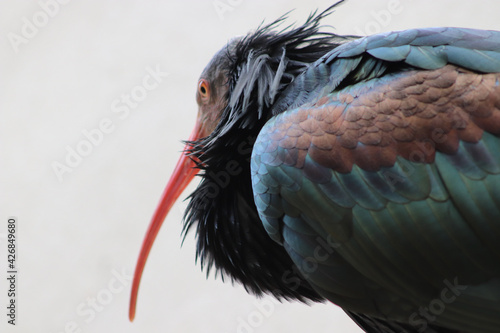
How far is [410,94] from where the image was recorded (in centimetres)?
155

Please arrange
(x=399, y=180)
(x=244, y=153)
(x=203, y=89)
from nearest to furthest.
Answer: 1. (x=399, y=180)
2. (x=244, y=153)
3. (x=203, y=89)

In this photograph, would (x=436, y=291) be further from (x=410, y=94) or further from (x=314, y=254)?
(x=410, y=94)

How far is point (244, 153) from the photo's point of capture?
2.00 m

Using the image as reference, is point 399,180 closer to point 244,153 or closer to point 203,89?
point 244,153

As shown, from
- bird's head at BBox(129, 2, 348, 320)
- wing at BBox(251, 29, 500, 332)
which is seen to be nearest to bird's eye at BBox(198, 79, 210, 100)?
bird's head at BBox(129, 2, 348, 320)

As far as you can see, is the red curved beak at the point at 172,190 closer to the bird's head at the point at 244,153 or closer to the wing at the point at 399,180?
the bird's head at the point at 244,153

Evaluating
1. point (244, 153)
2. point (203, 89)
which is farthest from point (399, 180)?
point (203, 89)

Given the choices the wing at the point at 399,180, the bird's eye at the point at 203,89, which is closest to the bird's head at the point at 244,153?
the bird's eye at the point at 203,89

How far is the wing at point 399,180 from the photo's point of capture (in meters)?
1.52

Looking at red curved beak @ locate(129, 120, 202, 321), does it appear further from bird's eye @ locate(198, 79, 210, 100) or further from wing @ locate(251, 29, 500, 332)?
wing @ locate(251, 29, 500, 332)

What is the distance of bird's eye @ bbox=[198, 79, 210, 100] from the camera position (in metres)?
2.30

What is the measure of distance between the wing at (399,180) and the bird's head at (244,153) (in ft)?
0.82

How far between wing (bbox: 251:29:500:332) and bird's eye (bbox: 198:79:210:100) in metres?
0.62

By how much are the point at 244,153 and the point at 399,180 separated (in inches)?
23.6
